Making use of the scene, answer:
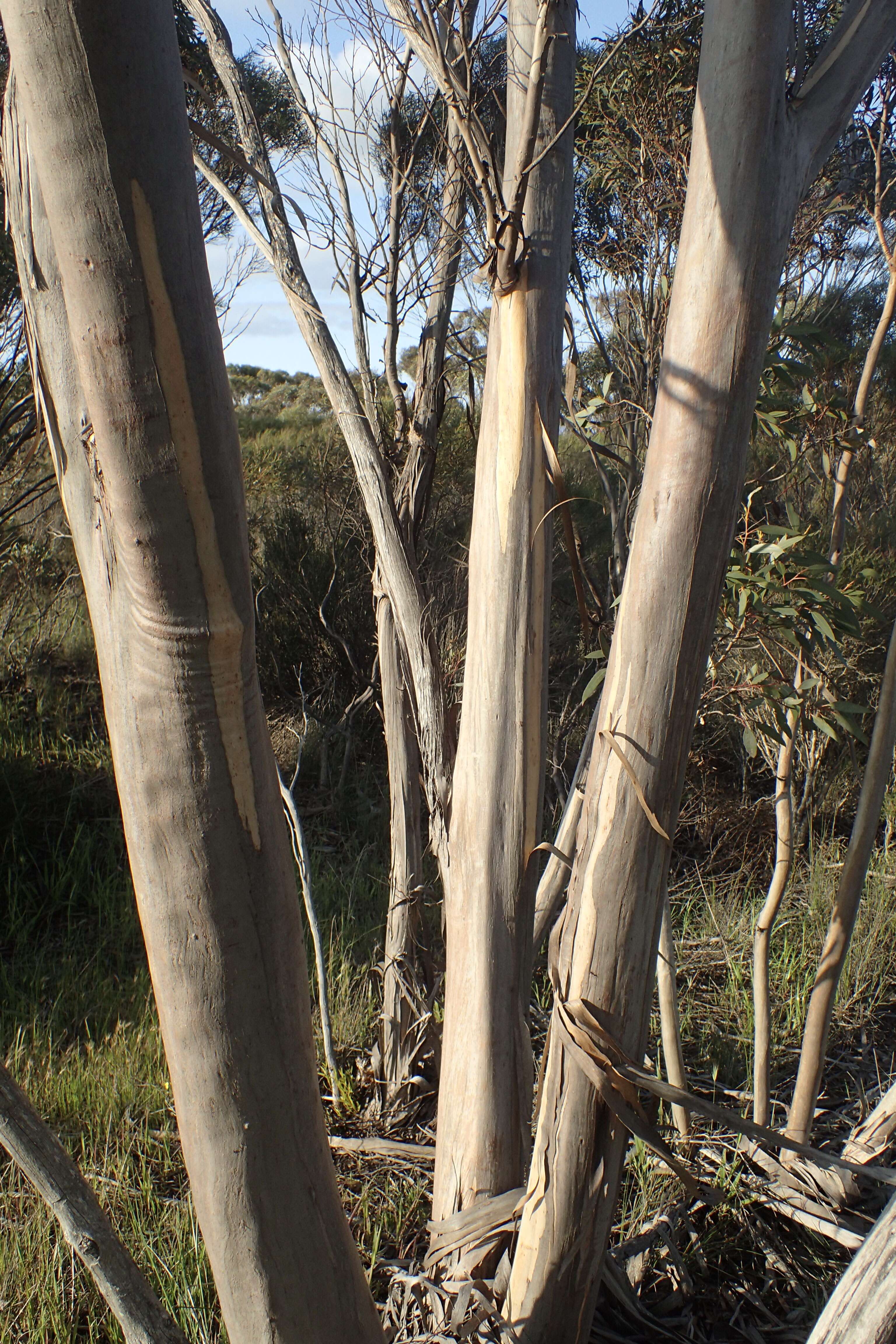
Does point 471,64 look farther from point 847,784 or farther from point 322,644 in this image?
point 322,644

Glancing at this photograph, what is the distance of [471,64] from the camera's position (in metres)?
1.63

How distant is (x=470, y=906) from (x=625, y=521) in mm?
2687

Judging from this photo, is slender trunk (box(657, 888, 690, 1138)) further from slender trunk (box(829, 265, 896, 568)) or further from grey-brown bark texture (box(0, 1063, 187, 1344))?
grey-brown bark texture (box(0, 1063, 187, 1344))

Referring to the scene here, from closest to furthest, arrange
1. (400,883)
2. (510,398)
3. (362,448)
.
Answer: (510,398) < (362,448) < (400,883)

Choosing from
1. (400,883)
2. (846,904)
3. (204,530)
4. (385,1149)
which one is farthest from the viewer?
(400,883)

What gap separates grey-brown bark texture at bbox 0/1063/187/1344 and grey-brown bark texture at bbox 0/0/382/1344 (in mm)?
111

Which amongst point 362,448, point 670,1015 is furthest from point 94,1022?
point 362,448

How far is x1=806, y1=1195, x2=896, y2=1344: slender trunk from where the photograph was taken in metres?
0.94

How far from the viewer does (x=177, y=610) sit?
871 mm

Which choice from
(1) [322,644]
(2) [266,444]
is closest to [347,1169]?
(1) [322,644]

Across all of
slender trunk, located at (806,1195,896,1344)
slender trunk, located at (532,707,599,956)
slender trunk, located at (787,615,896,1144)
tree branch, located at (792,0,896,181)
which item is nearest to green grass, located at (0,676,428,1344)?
slender trunk, located at (532,707,599,956)

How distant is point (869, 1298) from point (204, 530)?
3.67 ft

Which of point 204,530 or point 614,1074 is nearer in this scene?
point 204,530

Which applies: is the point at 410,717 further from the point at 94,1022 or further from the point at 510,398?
the point at 94,1022
